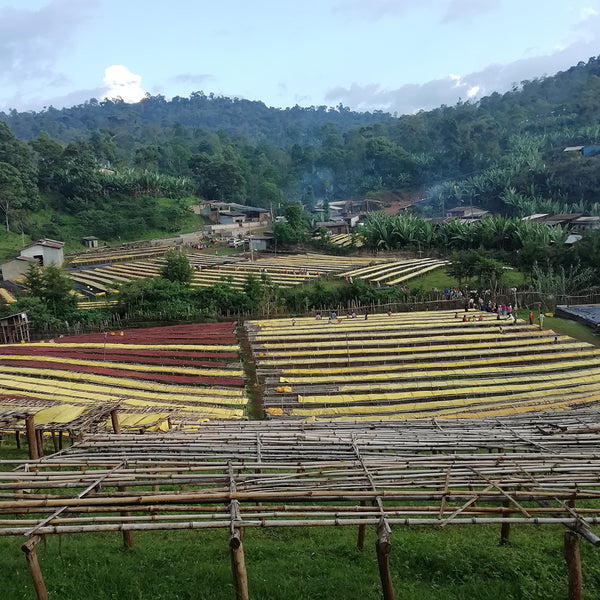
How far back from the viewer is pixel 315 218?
73.0 m

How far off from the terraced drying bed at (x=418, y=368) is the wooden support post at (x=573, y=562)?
11180 mm

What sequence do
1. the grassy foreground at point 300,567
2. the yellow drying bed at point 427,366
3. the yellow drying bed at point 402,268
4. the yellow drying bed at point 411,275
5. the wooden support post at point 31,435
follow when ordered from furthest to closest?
the yellow drying bed at point 402,268 → the yellow drying bed at point 411,275 → the yellow drying bed at point 427,366 → the wooden support post at point 31,435 → the grassy foreground at point 300,567

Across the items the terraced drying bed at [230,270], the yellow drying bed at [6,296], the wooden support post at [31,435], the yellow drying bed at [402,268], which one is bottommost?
the yellow drying bed at [402,268]

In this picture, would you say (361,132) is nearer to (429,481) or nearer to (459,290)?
(459,290)

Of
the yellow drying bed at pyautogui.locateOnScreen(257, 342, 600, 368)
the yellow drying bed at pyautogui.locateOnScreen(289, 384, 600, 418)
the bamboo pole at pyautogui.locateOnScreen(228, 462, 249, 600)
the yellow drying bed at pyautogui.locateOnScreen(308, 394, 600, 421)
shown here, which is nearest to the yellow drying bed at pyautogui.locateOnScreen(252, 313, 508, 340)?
the yellow drying bed at pyautogui.locateOnScreen(257, 342, 600, 368)

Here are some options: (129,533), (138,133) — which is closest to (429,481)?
(129,533)

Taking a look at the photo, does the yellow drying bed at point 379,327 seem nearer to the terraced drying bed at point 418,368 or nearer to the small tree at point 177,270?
the terraced drying bed at point 418,368

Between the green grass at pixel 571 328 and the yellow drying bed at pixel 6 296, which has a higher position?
the yellow drying bed at pixel 6 296

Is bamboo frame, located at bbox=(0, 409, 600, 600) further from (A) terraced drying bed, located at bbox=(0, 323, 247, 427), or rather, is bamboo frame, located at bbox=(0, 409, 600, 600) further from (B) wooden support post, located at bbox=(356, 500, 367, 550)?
(A) terraced drying bed, located at bbox=(0, 323, 247, 427)

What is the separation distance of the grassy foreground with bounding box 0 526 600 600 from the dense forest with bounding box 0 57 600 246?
55484mm

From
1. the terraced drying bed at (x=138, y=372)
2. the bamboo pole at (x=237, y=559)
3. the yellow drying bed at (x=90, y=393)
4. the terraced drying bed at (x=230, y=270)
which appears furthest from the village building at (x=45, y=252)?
the bamboo pole at (x=237, y=559)

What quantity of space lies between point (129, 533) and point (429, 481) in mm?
4291

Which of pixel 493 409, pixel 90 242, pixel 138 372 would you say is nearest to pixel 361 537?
pixel 493 409

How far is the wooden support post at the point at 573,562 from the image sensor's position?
5.82 m
